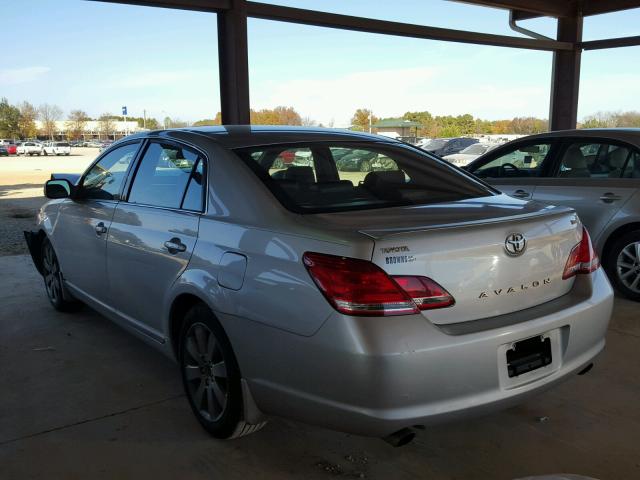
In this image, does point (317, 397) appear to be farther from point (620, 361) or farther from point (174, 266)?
point (620, 361)

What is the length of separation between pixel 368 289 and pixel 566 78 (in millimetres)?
12546

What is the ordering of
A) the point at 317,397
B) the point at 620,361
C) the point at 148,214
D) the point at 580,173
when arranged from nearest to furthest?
the point at 317,397 < the point at 148,214 < the point at 620,361 < the point at 580,173

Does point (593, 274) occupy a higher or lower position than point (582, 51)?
lower

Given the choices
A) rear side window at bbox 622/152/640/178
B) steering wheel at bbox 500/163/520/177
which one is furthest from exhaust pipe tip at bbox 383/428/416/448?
steering wheel at bbox 500/163/520/177

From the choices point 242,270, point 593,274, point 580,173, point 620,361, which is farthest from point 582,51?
point 242,270

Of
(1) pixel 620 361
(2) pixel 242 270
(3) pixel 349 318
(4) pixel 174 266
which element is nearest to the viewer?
(3) pixel 349 318

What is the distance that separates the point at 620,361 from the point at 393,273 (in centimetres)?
247

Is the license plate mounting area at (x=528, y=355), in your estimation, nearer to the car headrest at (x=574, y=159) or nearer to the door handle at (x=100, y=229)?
the door handle at (x=100, y=229)

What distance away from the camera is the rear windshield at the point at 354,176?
2.78m

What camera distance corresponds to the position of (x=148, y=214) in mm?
3348

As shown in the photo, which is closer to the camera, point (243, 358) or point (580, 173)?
point (243, 358)

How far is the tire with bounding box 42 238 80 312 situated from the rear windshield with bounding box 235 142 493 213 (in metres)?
2.60

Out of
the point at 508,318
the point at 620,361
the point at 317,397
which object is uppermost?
the point at 508,318

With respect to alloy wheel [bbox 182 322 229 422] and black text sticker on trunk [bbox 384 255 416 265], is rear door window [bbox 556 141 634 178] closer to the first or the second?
black text sticker on trunk [bbox 384 255 416 265]
